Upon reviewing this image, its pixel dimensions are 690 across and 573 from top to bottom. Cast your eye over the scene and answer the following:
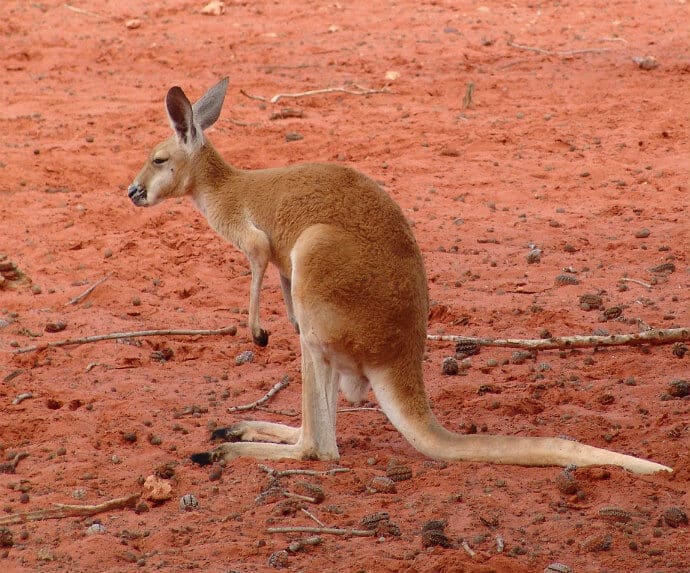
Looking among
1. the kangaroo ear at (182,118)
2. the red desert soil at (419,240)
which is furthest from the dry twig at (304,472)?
the kangaroo ear at (182,118)

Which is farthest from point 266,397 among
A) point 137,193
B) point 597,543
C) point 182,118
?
point 597,543

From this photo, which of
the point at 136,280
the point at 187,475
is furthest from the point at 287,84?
the point at 187,475

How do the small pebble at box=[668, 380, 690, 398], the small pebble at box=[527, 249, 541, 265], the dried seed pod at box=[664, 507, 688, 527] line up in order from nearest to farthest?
the dried seed pod at box=[664, 507, 688, 527] → the small pebble at box=[668, 380, 690, 398] → the small pebble at box=[527, 249, 541, 265]

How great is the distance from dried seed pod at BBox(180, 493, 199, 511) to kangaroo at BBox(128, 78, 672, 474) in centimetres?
40

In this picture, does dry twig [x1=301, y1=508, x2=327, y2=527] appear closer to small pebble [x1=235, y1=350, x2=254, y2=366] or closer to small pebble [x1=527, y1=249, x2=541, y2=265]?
small pebble [x1=235, y1=350, x2=254, y2=366]

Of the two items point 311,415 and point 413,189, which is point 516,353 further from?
point 413,189

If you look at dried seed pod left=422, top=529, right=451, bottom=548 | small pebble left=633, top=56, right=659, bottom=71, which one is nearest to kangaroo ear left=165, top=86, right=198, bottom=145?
dried seed pod left=422, top=529, right=451, bottom=548

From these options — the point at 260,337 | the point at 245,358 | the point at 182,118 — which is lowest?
the point at 245,358

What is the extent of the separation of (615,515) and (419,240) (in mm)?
3988

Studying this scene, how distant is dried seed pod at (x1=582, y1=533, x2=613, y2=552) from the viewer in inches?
140

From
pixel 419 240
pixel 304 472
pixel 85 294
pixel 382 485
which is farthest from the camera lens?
pixel 419 240

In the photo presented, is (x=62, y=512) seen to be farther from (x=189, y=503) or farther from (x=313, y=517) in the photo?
(x=313, y=517)

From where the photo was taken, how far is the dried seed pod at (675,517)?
3691 millimetres

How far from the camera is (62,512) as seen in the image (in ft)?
13.3
